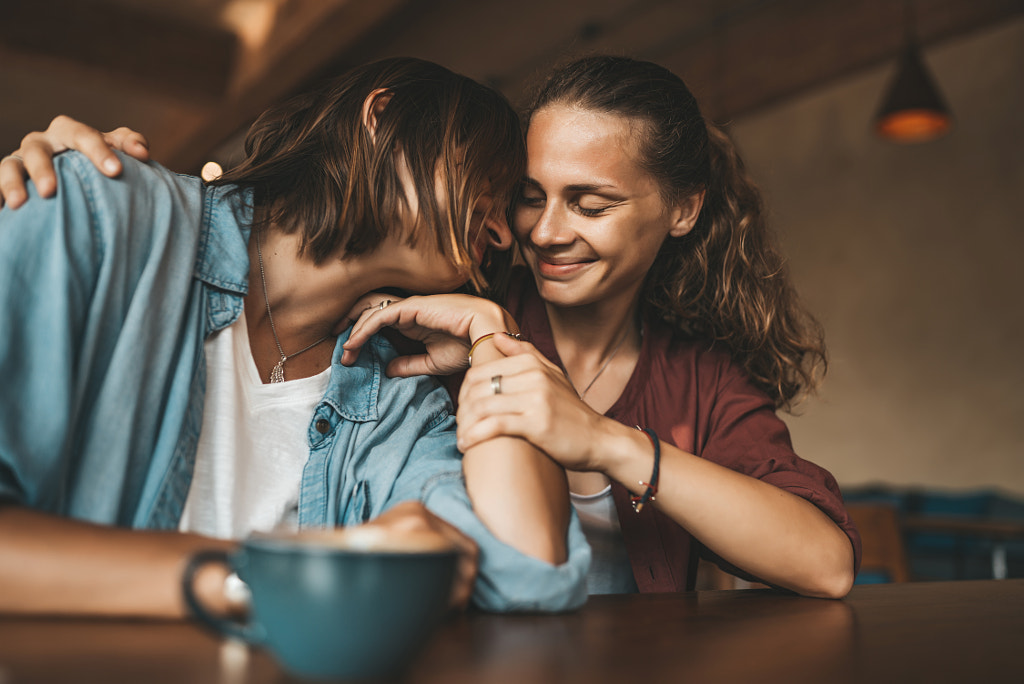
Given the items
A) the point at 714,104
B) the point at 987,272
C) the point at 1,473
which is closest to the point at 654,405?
the point at 1,473

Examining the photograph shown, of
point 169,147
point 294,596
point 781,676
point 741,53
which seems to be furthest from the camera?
point 169,147

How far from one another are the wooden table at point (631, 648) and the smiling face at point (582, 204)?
24.6 inches

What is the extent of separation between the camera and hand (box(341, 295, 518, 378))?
1162 mm

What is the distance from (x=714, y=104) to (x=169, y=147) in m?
4.48

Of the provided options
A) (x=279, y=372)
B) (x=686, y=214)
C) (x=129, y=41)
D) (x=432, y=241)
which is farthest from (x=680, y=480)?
(x=129, y=41)

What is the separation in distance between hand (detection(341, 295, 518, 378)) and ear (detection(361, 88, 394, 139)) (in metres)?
0.25

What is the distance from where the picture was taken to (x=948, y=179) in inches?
210

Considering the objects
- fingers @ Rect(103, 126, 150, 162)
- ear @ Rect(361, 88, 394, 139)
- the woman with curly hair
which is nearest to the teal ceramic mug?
the woman with curly hair

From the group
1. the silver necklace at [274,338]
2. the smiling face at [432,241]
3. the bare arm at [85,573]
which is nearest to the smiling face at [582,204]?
the smiling face at [432,241]

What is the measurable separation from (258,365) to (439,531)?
Answer: 0.50m

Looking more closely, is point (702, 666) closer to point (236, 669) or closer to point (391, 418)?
point (236, 669)

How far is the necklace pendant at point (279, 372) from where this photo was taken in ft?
3.82

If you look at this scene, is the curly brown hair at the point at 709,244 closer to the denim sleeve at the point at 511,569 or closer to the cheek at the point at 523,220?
the cheek at the point at 523,220

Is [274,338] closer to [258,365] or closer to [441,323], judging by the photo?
[258,365]
